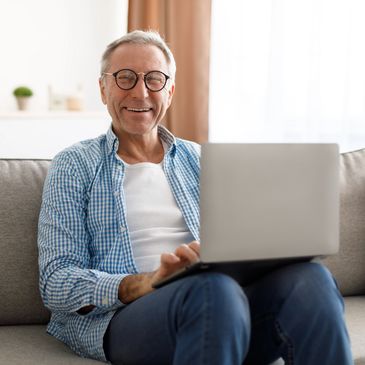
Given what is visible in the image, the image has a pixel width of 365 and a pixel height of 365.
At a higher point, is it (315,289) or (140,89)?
(140,89)

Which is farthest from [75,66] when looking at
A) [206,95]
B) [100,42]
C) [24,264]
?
[24,264]

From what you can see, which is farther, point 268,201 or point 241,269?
point 241,269

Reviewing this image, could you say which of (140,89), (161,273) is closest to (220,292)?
(161,273)

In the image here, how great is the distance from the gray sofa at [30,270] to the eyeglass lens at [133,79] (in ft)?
1.05

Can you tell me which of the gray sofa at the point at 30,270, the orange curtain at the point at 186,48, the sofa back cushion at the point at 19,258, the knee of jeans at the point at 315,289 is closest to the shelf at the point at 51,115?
the orange curtain at the point at 186,48

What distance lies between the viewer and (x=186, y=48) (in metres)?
3.93

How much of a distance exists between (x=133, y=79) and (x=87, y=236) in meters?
0.48

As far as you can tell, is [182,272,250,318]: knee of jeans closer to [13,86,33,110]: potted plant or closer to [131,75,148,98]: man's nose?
[131,75,148,98]: man's nose

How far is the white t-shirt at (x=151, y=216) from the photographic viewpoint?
5.70 ft

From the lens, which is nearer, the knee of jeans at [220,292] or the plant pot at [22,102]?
the knee of jeans at [220,292]

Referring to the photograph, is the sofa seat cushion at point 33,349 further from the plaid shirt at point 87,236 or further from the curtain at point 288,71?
the curtain at point 288,71

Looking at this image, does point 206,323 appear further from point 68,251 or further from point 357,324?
point 357,324

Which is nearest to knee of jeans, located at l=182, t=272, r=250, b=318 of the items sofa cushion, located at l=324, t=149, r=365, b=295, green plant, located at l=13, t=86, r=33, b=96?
sofa cushion, located at l=324, t=149, r=365, b=295

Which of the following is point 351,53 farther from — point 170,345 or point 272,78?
point 170,345
